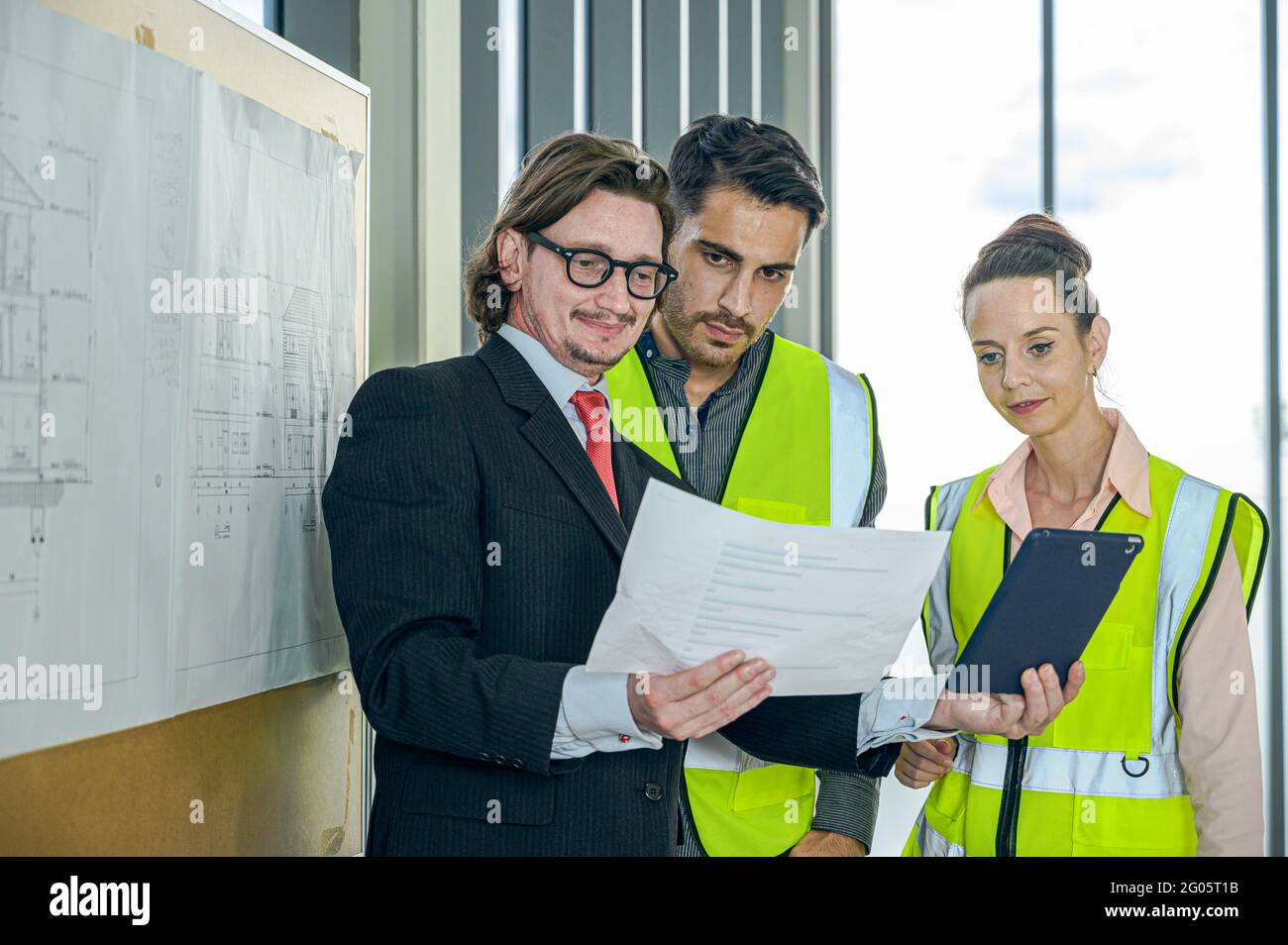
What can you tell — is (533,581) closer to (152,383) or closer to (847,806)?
(152,383)

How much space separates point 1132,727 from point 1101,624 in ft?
0.53

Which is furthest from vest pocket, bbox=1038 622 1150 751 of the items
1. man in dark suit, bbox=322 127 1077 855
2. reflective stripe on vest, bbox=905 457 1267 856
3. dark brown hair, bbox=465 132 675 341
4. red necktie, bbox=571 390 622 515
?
dark brown hair, bbox=465 132 675 341

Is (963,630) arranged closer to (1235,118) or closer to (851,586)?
(851,586)

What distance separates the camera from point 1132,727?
1.57 metres

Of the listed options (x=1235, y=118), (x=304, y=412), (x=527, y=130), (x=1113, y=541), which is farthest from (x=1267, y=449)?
(x=304, y=412)

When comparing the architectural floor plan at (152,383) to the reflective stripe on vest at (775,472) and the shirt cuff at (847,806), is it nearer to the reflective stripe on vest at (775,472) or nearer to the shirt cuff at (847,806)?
the reflective stripe on vest at (775,472)

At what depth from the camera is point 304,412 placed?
1626mm

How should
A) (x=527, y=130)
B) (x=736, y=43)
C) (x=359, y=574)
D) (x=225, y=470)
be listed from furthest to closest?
(x=736, y=43)
(x=527, y=130)
(x=225, y=470)
(x=359, y=574)

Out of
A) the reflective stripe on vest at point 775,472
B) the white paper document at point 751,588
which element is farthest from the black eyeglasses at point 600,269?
the white paper document at point 751,588

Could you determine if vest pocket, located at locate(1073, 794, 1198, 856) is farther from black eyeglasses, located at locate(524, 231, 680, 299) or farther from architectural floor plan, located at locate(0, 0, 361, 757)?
architectural floor plan, located at locate(0, 0, 361, 757)

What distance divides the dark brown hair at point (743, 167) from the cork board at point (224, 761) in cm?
59

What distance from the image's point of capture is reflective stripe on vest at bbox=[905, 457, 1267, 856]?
1552 mm

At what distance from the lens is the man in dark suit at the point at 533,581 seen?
113cm
